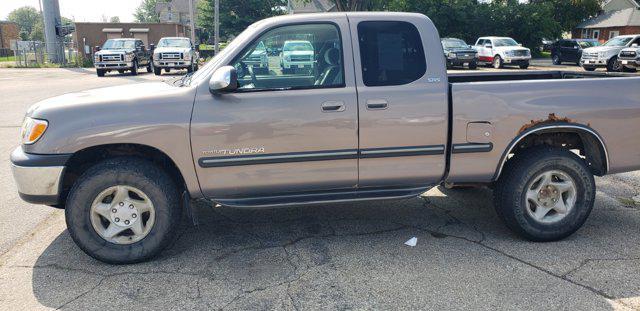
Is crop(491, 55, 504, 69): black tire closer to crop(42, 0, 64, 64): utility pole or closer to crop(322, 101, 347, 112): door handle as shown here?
crop(322, 101, 347, 112): door handle

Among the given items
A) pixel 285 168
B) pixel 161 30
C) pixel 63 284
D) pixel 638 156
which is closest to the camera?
pixel 63 284

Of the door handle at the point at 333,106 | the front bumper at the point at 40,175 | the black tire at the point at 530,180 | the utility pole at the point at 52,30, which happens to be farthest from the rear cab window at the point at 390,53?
the utility pole at the point at 52,30

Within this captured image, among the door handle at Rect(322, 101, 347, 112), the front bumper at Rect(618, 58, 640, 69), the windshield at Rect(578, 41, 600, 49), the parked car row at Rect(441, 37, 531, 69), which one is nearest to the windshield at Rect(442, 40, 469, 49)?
the parked car row at Rect(441, 37, 531, 69)

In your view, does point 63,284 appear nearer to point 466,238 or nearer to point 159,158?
point 159,158

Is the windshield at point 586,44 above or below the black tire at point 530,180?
above

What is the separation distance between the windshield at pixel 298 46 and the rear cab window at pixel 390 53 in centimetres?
42

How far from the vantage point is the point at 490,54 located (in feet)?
93.9

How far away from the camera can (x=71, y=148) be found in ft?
12.5

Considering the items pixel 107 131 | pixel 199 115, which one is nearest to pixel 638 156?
pixel 199 115

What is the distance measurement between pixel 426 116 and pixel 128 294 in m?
2.61

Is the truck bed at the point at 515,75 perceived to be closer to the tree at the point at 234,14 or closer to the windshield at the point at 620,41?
the windshield at the point at 620,41

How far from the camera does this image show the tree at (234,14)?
181 ft

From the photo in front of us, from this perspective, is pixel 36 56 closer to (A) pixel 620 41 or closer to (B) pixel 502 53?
(B) pixel 502 53

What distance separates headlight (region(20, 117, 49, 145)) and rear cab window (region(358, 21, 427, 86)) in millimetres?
2477
